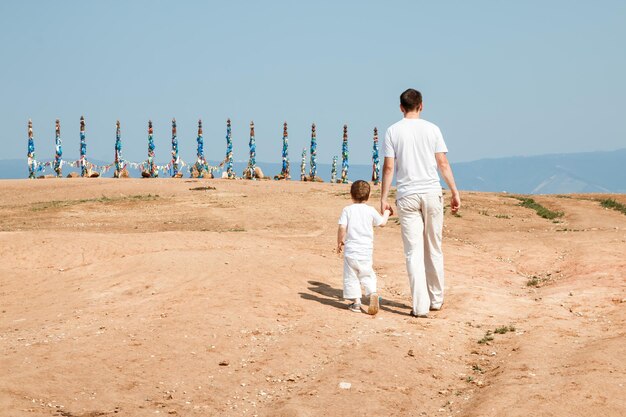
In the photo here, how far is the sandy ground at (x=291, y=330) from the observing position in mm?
6961

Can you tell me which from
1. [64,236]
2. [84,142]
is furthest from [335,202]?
[84,142]

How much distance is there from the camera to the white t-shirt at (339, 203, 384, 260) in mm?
10992

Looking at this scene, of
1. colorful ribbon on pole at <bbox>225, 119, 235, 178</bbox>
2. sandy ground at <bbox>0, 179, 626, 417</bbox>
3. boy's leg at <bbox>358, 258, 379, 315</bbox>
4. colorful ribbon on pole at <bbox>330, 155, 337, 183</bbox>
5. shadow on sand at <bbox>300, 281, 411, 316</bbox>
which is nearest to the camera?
sandy ground at <bbox>0, 179, 626, 417</bbox>

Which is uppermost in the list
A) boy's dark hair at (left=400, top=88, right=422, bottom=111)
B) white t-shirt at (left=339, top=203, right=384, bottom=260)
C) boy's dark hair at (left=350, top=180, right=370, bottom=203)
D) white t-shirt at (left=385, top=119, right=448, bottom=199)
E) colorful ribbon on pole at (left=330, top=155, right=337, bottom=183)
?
boy's dark hair at (left=400, top=88, right=422, bottom=111)

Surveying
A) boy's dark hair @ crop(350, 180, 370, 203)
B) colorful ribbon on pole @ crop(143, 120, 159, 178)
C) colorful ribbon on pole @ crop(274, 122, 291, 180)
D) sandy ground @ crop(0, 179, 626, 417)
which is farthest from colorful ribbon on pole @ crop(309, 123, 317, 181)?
boy's dark hair @ crop(350, 180, 370, 203)

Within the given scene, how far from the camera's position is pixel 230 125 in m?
63.3

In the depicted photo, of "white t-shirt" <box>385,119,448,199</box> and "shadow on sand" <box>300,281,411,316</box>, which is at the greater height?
"white t-shirt" <box>385,119,448,199</box>

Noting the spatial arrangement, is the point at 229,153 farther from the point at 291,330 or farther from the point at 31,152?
the point at 291,330

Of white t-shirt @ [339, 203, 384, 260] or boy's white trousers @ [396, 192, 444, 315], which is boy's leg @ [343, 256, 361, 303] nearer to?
white t-shirt @ [339, 203, 384, 260]

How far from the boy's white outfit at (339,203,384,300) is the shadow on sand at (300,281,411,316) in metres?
0.42

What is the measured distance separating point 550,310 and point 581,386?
4.28 metres

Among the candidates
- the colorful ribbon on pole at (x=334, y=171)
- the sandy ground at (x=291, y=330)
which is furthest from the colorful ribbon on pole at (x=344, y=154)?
the sandy ground at (x=291, y=330)

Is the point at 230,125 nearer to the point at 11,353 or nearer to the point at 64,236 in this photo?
the point at 64,236

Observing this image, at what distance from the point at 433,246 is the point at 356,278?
3.88 feet
